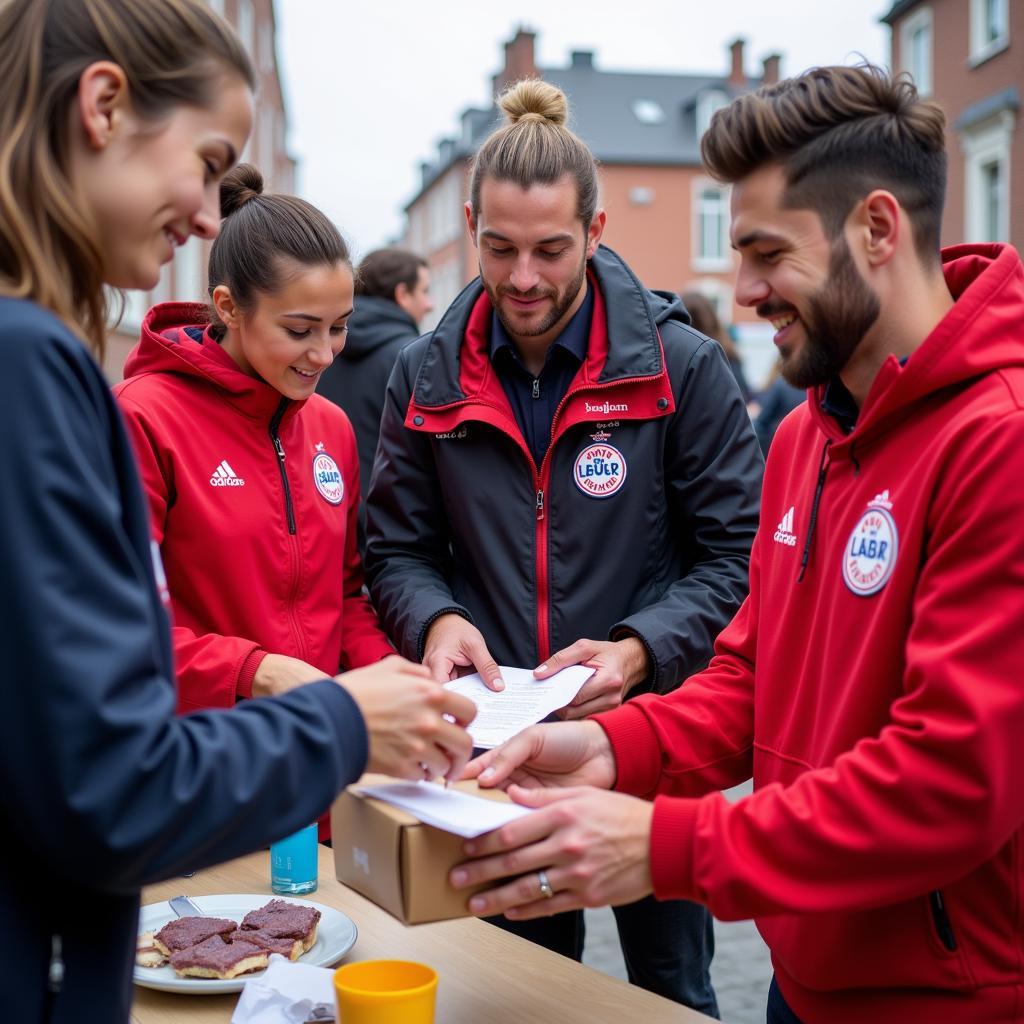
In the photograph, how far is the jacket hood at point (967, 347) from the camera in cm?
158

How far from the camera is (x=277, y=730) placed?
1236 millimetres

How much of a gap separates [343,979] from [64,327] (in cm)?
85

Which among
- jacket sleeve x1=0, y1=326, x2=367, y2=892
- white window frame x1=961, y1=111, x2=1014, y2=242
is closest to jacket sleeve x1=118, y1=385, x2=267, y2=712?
jacket sleeve x1=0, y1=326, x2=367, y2=892

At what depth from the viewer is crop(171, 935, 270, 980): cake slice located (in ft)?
5.71

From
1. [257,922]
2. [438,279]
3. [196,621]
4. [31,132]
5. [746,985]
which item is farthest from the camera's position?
[438,279]

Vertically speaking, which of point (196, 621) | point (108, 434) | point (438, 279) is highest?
point (438, 279)

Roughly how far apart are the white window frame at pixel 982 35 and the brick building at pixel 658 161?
12.5 m

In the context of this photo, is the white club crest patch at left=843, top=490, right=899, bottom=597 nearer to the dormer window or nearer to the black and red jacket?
the black and red jacket

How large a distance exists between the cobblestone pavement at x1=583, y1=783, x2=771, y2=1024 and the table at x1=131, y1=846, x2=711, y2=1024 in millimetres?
2037

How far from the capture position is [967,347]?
1.58m

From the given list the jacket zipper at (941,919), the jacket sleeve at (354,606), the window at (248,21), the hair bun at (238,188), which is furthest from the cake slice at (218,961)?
the window at (248,21)

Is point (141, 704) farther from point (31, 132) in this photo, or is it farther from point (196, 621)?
point (196, 621)

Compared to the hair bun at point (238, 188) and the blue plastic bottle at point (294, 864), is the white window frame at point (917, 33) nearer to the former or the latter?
the hair bun at point (238, 188)

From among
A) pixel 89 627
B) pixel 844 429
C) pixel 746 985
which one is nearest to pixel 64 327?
pixel 89 627
